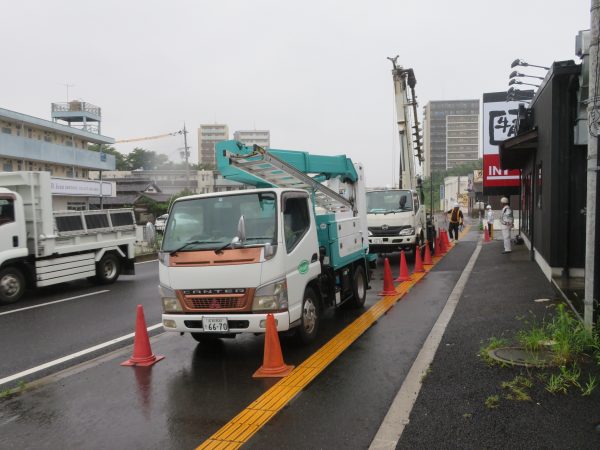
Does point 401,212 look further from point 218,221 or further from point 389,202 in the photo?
point 218,221

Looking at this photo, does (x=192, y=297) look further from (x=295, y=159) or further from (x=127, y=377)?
(x=295, y=159)

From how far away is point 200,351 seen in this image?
662cm

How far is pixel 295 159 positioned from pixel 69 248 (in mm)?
6815

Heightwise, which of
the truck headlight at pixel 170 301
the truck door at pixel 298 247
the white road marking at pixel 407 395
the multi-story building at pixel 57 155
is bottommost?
the white road marking at pixel 407 395

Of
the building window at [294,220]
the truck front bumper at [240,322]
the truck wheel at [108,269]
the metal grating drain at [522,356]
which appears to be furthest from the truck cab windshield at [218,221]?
the truck wheel at [108,269]

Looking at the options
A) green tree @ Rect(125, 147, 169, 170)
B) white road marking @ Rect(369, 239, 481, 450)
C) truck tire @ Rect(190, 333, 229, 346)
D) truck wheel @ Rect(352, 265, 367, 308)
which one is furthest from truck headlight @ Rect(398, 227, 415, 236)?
green tree @ Rect(125, 147, 169, 170)

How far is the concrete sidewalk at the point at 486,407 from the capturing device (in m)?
3.68

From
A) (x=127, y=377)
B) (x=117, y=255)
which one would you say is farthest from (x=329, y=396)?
(x=117, y=255)

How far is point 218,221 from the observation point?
20.4 feet

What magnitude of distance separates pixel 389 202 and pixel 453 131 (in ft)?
414

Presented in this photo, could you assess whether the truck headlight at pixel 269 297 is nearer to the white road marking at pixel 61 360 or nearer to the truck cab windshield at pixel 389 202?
the white road marking at pixel 61 360

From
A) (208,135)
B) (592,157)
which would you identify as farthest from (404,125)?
(208,135)

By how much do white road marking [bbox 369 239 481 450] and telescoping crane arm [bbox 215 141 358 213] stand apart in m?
2.72

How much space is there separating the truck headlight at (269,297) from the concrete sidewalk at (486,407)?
69.5 inches
